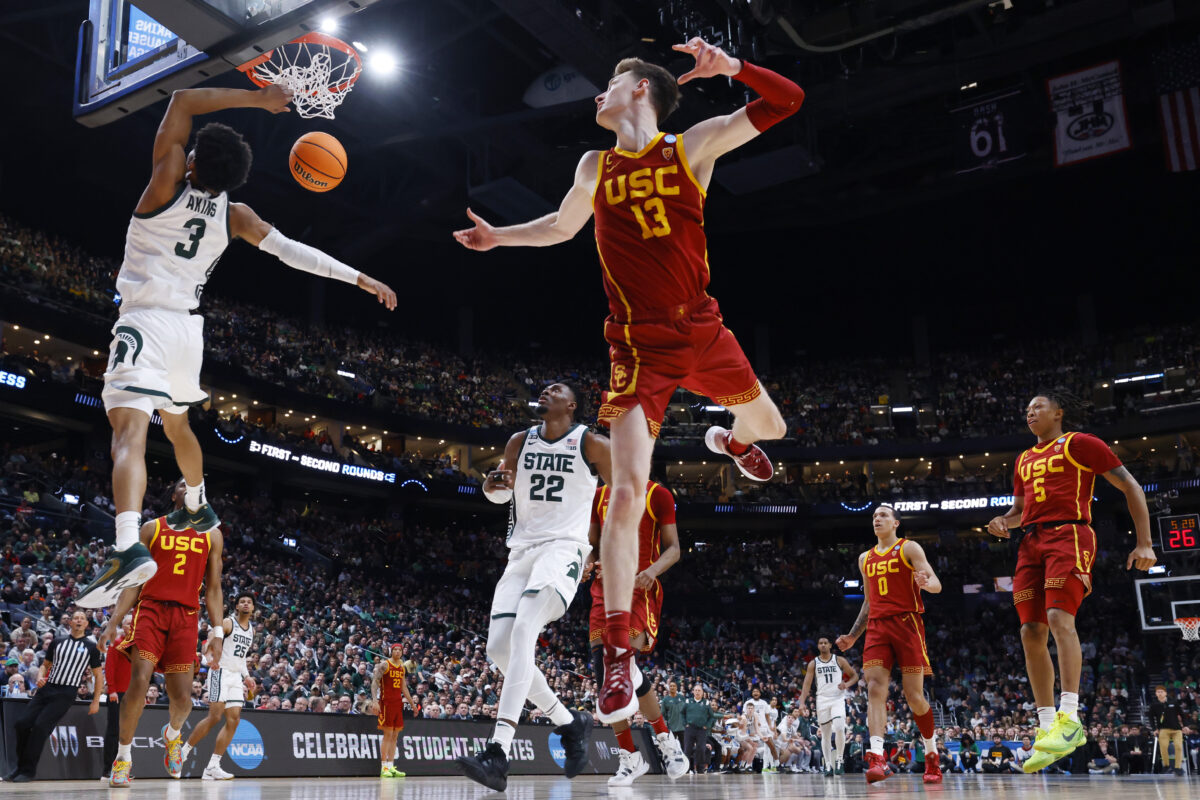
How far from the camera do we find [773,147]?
29188 mm

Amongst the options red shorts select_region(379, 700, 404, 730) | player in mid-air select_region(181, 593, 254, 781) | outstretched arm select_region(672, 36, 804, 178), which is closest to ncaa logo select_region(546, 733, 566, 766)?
red shorts select_region(379, 700, 404, 730)

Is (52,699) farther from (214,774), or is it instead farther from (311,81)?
(311,81)

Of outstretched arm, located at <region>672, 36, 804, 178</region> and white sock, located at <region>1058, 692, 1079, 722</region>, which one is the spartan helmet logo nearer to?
outstretched arm, located at <region>672, 36, 804, 178</region>

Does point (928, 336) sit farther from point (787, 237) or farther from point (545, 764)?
point (545, 764)

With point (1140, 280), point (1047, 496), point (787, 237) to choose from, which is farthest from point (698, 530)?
point (1047, 496)

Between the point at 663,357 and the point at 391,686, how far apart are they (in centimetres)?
1000

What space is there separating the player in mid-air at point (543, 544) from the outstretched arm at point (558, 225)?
1.28m

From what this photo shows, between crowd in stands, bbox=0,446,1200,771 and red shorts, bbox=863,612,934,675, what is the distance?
8.68 meters

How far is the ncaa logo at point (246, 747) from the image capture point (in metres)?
11.8

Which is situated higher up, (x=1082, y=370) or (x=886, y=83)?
(x=886, y=83)

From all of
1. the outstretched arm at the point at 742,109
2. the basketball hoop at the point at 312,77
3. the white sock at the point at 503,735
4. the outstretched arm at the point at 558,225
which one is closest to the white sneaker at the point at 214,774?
the white sock at the point at 503,735

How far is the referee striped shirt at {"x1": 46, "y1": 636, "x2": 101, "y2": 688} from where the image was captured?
9.17 meters

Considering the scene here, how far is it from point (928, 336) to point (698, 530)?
44.1 feet

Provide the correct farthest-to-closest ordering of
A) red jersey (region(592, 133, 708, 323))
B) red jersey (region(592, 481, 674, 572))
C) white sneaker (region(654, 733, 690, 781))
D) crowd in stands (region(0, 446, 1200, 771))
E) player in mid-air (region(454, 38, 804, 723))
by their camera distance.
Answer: crowd in stands (region(0, 446, 1200, 771)) < red jersey (region(592, 481, 674, 572)) < white sneaker (region(654, 733, 690, 781)) < red jersey (region(592, 133, 708, 323)) < player in mid-air (region(454, 38, 804, 723))
